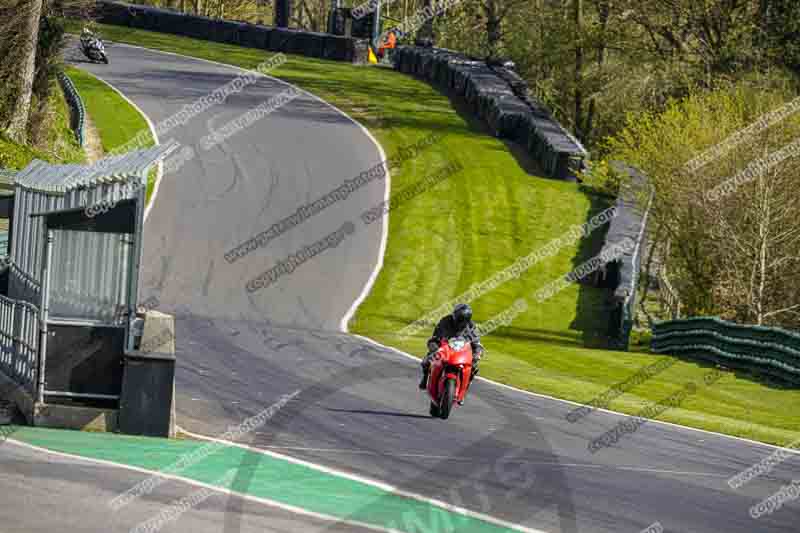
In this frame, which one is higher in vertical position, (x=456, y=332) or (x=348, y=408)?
(x=456, y=332)

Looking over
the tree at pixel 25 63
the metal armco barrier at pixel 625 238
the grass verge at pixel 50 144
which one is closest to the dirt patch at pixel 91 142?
the grass verge at pixel 50 144

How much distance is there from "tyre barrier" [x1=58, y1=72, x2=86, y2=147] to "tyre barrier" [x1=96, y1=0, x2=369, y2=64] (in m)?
13.6

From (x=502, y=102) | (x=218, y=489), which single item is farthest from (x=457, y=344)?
(x=502, y=102)

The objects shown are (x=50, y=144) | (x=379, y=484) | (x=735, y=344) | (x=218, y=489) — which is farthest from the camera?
(x=50, y=144)

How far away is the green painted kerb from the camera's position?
1102cm

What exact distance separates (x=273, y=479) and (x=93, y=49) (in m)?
40.5

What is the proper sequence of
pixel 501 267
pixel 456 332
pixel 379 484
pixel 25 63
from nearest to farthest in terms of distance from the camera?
pixel 379 484 < pixel 456 332 < pixel 501 267 < pixel 25 63

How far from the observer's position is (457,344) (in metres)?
15.8

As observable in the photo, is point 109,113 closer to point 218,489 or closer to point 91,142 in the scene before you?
point 91,142

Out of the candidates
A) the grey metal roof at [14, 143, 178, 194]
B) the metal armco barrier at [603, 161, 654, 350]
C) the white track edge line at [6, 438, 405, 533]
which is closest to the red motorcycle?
the grey metal roof at [14, 143, 178, 194]

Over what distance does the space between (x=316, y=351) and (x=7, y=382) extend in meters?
7.58

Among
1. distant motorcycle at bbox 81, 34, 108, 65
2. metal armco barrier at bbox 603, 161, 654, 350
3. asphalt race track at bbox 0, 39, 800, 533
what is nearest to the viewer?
asphalt race track at bbox 0, 39, 800, 533

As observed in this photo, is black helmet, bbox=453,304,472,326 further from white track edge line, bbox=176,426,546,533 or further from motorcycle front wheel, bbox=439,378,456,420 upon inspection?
white track edge line, bbox=176,426,546,533

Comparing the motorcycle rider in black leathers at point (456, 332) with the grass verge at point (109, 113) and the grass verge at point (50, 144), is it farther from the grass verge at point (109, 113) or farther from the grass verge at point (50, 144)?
the grass verge at point (109, 113)
